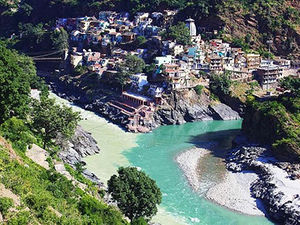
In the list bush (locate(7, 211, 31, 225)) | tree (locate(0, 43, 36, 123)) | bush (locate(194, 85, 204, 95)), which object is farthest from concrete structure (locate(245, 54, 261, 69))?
bush (locate(7, 211, 31, 225))

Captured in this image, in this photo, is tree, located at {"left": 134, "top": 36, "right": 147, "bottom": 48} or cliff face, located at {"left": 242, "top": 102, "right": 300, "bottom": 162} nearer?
cliff face, located at {"left": 242, "top": 102, "right": 300, "bottom": 162}

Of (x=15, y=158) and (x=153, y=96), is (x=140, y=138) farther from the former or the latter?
(x=15, y=158)

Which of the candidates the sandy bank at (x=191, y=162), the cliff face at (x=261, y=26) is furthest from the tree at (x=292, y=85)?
the cliff face at (x=261, y=26)

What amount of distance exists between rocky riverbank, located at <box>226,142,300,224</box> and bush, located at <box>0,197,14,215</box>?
48.2 feet

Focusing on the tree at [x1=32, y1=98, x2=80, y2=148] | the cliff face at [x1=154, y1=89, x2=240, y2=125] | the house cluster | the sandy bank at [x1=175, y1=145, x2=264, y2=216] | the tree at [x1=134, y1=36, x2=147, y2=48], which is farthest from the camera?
the tree at [x1=134, y1=36, x2=147, y2=48]

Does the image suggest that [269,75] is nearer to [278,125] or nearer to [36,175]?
[278,125]

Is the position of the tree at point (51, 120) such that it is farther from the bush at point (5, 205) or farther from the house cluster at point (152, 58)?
the house cluster at point (152, 58)

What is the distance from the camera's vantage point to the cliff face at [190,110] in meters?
39.2

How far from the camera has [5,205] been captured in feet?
36.5

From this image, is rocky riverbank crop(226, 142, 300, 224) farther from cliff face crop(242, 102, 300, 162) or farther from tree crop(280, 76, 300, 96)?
tree crop(280, 76, 300, 96)

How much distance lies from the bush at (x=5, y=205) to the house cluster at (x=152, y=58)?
24883 millimetres

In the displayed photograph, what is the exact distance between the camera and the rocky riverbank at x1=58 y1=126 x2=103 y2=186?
24.9 meters

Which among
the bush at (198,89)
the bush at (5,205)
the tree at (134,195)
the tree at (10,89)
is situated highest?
the tree at (10,89)

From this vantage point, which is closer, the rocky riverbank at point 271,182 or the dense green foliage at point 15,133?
the dense green foliage at point 15,133
